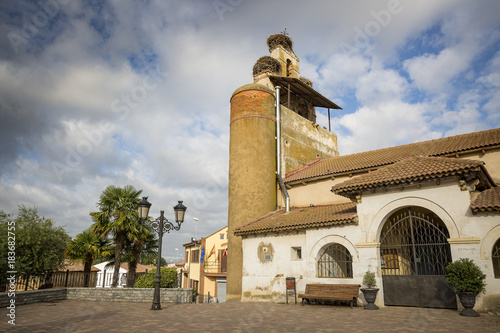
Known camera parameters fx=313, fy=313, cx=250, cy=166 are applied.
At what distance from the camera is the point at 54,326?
26.5 ft

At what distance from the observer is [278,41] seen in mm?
30219

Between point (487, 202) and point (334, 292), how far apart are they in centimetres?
604

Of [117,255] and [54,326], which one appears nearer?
[54,326]

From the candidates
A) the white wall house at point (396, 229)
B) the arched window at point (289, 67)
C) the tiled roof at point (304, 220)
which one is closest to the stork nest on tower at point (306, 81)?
the arched window at point (289, 67)

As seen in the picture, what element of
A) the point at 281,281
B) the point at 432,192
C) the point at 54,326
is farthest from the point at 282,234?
the point at 54,326

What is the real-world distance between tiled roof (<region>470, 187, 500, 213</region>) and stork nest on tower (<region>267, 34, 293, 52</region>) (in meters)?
23.8

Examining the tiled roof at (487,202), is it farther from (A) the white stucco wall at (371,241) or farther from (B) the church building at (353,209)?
(A) the white stucco wall at (371,241)

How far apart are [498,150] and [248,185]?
12.9 m

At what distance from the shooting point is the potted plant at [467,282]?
923 cm

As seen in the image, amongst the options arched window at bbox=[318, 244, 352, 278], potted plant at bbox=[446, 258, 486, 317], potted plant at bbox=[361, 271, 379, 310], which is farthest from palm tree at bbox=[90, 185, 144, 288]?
potted plant at bbox=[446, 258, 486, 317]

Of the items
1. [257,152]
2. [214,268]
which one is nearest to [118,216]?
[257,152]

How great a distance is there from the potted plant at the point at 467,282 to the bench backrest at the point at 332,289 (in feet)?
10.4

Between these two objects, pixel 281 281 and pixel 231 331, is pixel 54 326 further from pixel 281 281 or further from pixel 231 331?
pixel 281 281

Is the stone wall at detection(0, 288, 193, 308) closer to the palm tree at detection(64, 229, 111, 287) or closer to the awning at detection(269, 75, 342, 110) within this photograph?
the palm tree at detection(64, 229, 111, 287)
